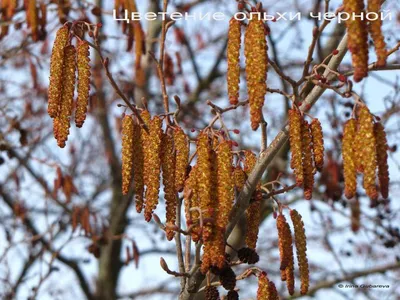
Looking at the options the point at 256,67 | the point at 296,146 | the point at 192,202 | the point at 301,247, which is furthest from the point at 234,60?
the point at 301,247

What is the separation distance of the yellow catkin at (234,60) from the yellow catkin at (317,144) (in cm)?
22

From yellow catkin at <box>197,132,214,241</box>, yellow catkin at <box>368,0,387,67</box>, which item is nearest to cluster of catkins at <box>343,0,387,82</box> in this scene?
yellow catkin at <box>368,0,387,67</box>

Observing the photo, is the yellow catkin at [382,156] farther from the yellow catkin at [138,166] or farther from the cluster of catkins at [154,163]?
the yellow catkin at [138,166]

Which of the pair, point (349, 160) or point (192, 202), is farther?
point (192, 202)

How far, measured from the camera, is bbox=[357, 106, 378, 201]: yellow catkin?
5.52 feet

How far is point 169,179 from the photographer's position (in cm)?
197

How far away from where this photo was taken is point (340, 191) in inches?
212

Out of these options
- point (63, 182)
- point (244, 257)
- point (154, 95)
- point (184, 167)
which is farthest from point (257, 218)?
point (154, 95)

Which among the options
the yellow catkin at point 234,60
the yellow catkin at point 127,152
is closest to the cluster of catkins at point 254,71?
the yellow catkin at point 234,60

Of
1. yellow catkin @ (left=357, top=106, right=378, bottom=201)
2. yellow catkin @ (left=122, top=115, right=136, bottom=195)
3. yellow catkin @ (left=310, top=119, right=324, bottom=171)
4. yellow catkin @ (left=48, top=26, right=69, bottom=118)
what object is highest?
yellow catkin @ (left=48, top=26, right=69, bottom=118)

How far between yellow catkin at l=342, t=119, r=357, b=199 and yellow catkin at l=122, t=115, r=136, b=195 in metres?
0.60

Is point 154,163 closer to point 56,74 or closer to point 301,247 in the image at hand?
point 56,74

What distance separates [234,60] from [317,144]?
309 millimetres

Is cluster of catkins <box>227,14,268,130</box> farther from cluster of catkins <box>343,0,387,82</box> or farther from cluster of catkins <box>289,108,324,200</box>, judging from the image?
cluster of catkins <box>343,0,387,82</box>
